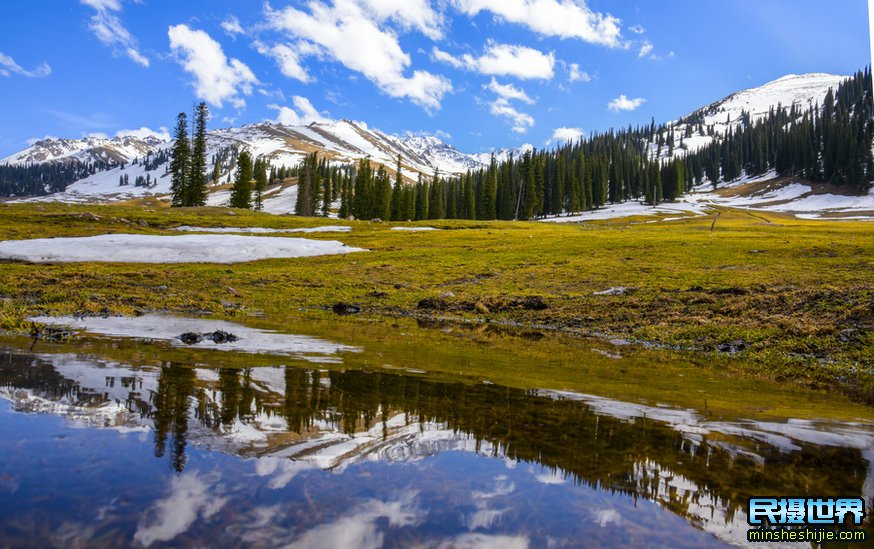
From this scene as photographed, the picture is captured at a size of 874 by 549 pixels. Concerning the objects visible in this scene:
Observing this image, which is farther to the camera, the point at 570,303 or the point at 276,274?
the point at 276,274

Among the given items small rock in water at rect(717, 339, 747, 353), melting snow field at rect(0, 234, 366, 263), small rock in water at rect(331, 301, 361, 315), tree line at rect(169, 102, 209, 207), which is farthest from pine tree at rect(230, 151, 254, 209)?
small rock in water at rect(717, 339, 747, 353)

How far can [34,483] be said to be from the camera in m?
4.23

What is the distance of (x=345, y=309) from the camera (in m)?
26.1

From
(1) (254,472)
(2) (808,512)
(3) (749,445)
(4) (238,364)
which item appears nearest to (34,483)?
(1) (254,472)

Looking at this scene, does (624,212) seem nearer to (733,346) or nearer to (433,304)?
(433,304)

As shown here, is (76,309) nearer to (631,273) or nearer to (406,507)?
(406,507)

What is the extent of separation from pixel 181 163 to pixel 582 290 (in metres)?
83.0

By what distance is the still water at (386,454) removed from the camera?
3.98 m

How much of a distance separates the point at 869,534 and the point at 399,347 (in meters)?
11.4

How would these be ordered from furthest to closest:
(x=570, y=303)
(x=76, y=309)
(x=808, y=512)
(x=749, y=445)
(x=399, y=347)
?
1. (x=570, y=303)
2. (x=76, y=309)
3. (x=399, y=347)
4. (x=749, y=445)
5. (x=808, y=512)

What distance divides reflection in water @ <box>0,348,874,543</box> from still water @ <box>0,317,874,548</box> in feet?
0.11

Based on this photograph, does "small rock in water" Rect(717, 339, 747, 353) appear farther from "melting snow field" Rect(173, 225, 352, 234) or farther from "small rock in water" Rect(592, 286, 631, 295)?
"melting snow field" Rect(173, 225, 352, 234)

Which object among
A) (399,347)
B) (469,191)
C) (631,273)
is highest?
(469,191)

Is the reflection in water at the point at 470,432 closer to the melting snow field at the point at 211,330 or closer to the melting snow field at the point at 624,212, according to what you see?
the melting snow field at the point at 211,330
